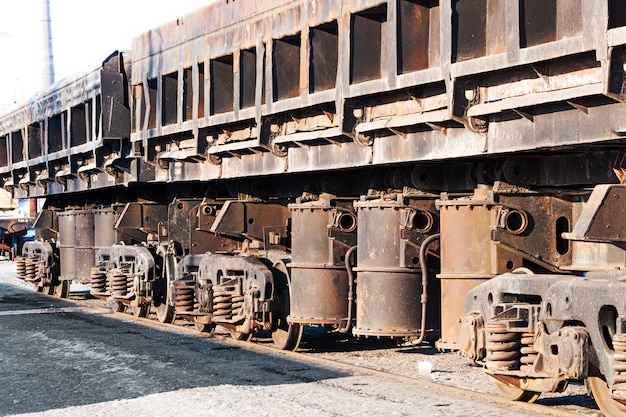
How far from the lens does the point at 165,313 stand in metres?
16.9

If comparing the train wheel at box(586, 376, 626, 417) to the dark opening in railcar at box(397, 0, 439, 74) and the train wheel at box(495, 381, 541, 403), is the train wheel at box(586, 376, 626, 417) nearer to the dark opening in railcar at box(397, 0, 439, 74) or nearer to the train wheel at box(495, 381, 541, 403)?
the train wheel at box(495, 381, 541, 403)

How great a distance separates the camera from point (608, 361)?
7309 millimetres

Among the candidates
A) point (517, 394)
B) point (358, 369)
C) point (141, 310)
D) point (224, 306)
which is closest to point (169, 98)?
point (224, 306)

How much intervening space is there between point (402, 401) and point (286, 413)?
1.12 m

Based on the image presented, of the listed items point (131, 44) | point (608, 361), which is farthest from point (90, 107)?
point (608, 361)

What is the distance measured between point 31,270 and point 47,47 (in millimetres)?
53132

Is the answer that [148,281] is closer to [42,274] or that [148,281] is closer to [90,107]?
[90,107]

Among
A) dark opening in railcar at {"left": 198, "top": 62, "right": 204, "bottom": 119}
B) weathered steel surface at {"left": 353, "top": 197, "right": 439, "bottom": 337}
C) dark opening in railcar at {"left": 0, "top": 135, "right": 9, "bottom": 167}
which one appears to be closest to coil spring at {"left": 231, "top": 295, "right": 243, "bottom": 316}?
dark opening in railcar at {"left": 198, "top": 62, "right": 204, "bottom": 119}

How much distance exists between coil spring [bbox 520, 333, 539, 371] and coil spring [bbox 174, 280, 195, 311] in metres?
7.39

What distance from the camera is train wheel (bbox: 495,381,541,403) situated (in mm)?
8727

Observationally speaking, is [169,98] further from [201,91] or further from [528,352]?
[528,352]

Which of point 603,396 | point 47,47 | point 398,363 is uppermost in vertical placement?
point 47,47

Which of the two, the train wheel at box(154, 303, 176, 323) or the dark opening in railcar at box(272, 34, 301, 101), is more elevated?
the dark opening in railcar at box(272, 34, 301, 101)

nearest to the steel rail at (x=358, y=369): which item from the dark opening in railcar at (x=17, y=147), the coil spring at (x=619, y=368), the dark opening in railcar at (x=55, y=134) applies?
the coil spring at (x=619, y=368)
